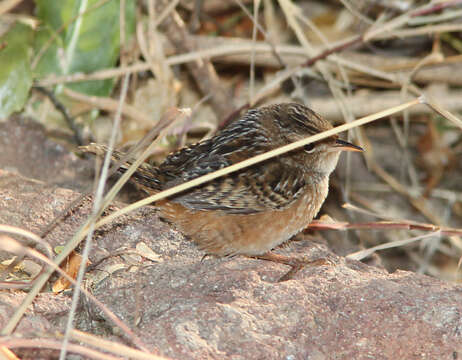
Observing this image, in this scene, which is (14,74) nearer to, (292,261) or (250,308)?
(292,261)

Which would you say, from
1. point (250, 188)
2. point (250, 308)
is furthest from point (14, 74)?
point (250, 308)

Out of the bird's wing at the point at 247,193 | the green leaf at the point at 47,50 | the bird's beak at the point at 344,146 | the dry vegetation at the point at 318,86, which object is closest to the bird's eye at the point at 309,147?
the bird's beak at the point at 344,146

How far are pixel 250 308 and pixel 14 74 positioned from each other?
3373 mm

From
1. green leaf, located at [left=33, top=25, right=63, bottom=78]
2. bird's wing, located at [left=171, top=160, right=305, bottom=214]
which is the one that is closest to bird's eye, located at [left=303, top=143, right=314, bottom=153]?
bird's wing, located at [left=171, top=160, right=305, bottom=214]

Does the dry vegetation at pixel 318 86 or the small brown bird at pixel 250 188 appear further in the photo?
the dry vegetation at pixel 318 86

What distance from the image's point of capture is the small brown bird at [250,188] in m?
3.86

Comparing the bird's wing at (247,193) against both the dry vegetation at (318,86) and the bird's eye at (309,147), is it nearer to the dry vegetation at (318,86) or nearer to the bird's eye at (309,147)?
the bird's eye at (309,147)

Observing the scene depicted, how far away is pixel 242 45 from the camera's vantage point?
6.16 m

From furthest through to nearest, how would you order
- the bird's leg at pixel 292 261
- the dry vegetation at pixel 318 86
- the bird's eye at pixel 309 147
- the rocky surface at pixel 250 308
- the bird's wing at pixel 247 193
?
the dry vegetation at pixel 318 86
the bird's eye at pixel 309 147
the bird's wing at pixel 247 193
the bird's leg at pixel 292 261
the rocky surface at pixel 250 308

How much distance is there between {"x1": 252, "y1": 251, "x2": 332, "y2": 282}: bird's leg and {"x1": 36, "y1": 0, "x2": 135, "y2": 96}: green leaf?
264 cm

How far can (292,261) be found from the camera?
13.0ft

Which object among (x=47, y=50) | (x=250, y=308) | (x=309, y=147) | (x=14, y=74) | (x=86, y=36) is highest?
(x=86, y=36)

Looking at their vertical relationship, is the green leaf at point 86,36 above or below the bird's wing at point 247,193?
above

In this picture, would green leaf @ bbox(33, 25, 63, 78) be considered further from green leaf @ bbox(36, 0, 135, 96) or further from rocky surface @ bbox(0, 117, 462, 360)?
rocky surface @ bbox(0, 117, 462, 360)
